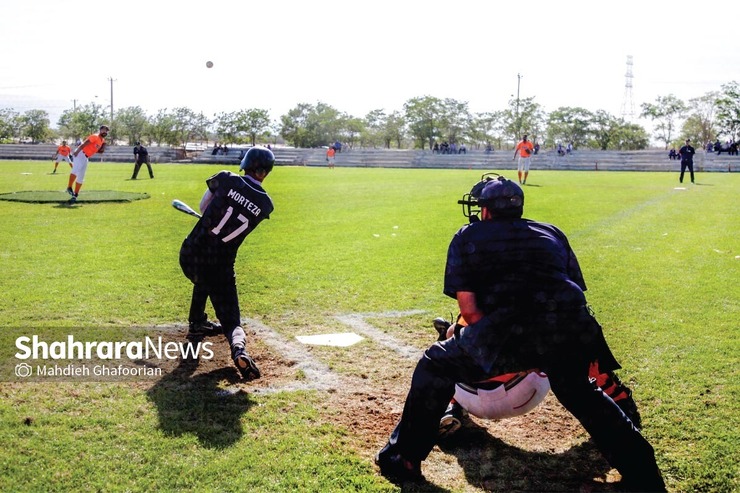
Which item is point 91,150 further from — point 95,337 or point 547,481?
point 547,481

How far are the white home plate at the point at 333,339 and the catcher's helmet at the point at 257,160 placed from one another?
67.6 inches

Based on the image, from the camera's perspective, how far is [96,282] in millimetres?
8539

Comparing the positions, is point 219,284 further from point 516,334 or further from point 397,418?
point 516,334

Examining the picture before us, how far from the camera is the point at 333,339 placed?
6555mm

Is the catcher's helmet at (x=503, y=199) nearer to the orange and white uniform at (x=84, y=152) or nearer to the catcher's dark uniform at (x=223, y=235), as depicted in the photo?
the catcher's dark uniform at (x=223, y=235)

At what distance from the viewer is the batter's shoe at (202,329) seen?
6.54 metres

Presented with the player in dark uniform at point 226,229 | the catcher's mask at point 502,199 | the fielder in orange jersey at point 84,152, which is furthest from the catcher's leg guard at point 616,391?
the fielder in orange jersey at point 84,152

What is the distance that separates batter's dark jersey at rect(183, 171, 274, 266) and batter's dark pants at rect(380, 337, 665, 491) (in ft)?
8.38

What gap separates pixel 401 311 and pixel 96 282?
3.99 meters

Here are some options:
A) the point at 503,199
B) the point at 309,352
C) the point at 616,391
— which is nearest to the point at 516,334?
the point at 503,199

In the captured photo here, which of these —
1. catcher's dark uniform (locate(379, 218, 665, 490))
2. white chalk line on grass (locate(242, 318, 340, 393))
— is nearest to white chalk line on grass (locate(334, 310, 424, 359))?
white chalk line on grass (locate(242, 318, 340, 393))

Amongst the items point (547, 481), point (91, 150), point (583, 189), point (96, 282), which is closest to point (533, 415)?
point (547, 481)

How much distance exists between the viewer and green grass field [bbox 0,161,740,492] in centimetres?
394

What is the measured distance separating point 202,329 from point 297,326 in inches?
38.8
